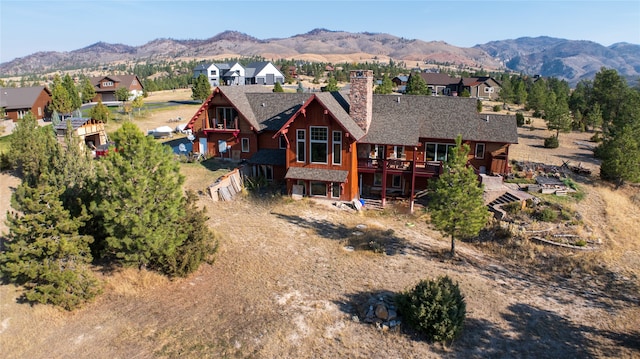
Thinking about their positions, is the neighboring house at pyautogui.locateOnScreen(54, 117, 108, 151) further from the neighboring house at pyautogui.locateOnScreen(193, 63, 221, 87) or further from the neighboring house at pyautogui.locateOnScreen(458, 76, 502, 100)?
the neighboring house at pyautogui.locateOnScreen(458, 76, 502, 100)

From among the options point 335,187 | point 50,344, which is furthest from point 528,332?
point 50,344

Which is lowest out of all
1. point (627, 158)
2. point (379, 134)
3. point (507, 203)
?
point (507, 203)

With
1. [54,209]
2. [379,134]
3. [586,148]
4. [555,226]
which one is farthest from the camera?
[586,148]

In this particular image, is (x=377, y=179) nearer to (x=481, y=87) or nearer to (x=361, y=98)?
(x=361, y=98)

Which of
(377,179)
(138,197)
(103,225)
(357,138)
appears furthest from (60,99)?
(138,197)

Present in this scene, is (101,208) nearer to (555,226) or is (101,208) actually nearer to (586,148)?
(555,226)

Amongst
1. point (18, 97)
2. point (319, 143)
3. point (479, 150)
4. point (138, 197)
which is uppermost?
point (18, 97)
